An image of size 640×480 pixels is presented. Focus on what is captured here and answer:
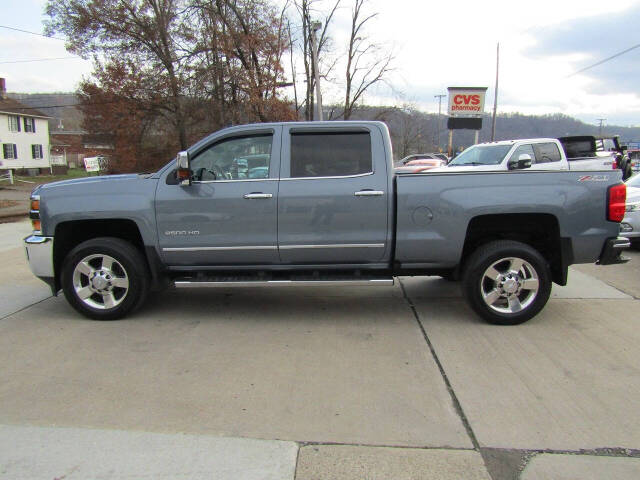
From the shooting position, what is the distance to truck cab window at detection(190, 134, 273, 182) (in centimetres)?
475

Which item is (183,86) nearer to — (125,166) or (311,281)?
(125,166)

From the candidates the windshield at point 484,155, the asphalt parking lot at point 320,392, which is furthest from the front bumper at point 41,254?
the windshield at point 484,155

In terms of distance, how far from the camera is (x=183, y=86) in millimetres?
25969

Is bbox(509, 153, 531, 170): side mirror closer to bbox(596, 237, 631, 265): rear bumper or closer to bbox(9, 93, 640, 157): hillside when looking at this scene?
bbox(596, 237, 631, 265): rear bumper

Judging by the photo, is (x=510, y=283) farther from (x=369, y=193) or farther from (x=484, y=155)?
(x=484, y=155)

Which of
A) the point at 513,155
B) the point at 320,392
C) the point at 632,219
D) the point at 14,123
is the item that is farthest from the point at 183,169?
the point at 14,123

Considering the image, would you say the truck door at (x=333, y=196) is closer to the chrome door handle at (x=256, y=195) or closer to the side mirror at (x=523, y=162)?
the chrome door handle at (x=256, y=195)

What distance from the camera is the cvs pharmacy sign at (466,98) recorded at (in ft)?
85.3

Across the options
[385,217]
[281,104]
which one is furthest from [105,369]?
[281,104]

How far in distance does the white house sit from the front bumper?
46.5 metres

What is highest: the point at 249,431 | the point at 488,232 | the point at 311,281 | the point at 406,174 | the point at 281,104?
the point at 281,104

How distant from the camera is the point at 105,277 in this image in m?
4.83

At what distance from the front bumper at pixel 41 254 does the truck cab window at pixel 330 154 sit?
258 centimetres

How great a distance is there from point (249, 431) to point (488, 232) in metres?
3.17
